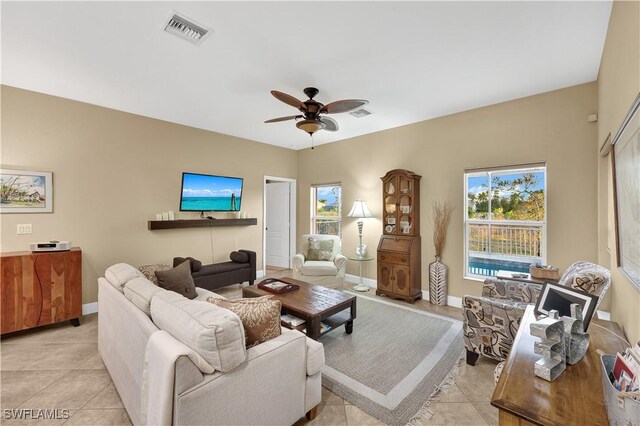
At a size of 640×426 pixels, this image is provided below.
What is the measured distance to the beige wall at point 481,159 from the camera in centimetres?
314

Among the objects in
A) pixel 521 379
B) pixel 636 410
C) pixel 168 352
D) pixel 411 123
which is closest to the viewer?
pixel 636 410

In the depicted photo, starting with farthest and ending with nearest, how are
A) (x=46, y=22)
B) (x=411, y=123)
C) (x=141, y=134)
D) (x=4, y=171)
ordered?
1. (x=411, y=123)
2. (x=141, y=134)
3. (x=4, y=171)
4. (x=46, y=22)

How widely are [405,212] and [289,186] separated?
9.72 ft

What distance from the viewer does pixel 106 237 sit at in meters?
3.92

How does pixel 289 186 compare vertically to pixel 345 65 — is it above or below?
below

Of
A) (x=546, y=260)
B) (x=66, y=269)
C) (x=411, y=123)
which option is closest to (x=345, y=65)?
(x=411, y=123)

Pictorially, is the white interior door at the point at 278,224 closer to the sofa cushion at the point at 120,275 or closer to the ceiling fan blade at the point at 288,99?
the ceiling fan blade at the point at 288,99

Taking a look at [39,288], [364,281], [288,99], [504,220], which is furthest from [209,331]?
[364,281]

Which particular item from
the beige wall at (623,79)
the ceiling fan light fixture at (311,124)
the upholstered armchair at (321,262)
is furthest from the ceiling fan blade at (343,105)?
the upholstered armchair at (321,262)

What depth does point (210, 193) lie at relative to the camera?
16.3 feet

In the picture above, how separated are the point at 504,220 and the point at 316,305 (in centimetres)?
278

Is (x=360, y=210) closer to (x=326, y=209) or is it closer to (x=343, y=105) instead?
(x=326, y=209)

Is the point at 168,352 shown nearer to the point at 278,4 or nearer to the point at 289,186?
the point at 278,4

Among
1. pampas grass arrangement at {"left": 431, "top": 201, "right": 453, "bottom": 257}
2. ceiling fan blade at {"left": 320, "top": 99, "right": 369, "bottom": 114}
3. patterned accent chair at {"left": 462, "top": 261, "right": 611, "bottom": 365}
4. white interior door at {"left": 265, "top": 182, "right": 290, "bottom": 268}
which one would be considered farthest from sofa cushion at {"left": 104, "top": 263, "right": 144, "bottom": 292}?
white interior door at {"left": 265, "top": 182, "right": 290, "bottom": 268}
